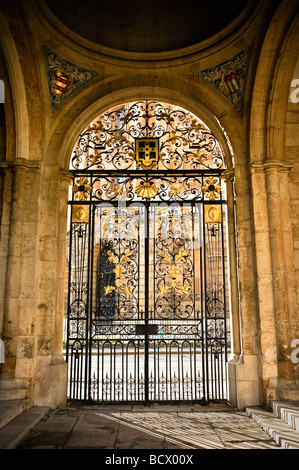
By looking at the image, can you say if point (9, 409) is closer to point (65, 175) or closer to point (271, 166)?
point (65, 175)

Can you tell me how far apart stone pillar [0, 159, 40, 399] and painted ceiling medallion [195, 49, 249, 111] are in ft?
10.8

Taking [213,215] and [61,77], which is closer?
[61,77]

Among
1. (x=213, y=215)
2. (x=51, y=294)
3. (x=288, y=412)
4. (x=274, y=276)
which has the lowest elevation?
(x=288, y=412)

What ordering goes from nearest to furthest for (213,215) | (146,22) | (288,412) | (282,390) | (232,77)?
(288,412)
(282,390)
(232,77)
(213,215)
(146,22)

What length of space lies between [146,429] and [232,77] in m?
5.43

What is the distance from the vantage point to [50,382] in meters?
5.54

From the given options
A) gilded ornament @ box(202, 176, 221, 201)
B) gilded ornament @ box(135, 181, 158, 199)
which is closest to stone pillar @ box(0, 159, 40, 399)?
gilded ornament @ box(135, 181, 158, 199)

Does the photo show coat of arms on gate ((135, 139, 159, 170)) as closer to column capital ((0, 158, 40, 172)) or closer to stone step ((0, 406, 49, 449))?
column capital ((0, 158, 40, 172))

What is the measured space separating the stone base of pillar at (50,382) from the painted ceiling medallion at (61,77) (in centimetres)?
402

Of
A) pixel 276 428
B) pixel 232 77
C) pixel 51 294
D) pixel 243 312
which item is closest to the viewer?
pixel 276 428

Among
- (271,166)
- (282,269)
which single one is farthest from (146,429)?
(271,166)

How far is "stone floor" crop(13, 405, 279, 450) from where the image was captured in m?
4.02

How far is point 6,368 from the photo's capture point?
5.34m
